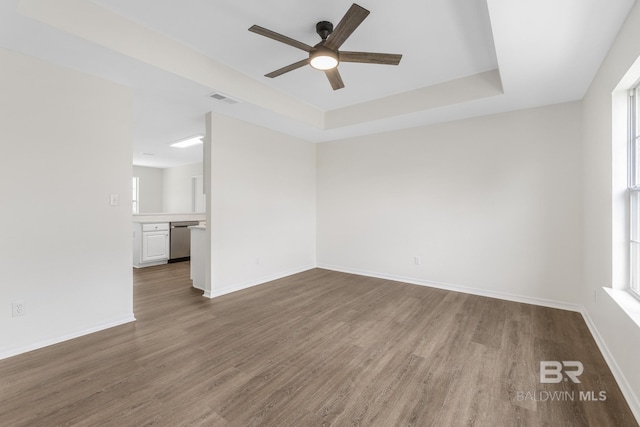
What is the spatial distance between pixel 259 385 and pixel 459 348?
5.66 ft

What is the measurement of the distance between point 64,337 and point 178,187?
22.5ft

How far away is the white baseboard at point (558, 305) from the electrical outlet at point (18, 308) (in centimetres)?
413

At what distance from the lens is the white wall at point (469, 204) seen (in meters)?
3.38

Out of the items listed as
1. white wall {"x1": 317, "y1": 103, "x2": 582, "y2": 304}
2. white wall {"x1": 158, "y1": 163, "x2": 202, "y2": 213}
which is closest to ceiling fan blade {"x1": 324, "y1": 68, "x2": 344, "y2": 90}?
white wall {"x1": 317, "y1": 103, "x2": 582, "y2": 304}

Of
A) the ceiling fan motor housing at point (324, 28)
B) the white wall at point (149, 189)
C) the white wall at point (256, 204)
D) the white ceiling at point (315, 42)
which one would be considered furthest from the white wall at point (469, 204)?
the white wall at point (149, 189)

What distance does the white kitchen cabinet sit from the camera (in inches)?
224

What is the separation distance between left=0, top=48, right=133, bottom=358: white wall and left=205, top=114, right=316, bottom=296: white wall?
1.06 meters

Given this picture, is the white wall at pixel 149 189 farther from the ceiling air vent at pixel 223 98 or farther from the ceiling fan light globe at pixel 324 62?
the ceiling fan light globe at pixel 324 62

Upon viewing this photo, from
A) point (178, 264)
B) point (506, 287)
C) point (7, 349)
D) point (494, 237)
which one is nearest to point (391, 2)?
point (494, 237)

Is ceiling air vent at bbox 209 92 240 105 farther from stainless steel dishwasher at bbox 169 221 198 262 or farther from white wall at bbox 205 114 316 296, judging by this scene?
stainless steel dishwasher at bbox 169 221 198 262

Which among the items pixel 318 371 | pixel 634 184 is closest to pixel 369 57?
pixel 634 184

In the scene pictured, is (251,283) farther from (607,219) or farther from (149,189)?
(149,189)

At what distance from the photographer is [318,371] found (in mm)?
2127

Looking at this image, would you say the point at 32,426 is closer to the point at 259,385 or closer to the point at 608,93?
the point at 259,385
